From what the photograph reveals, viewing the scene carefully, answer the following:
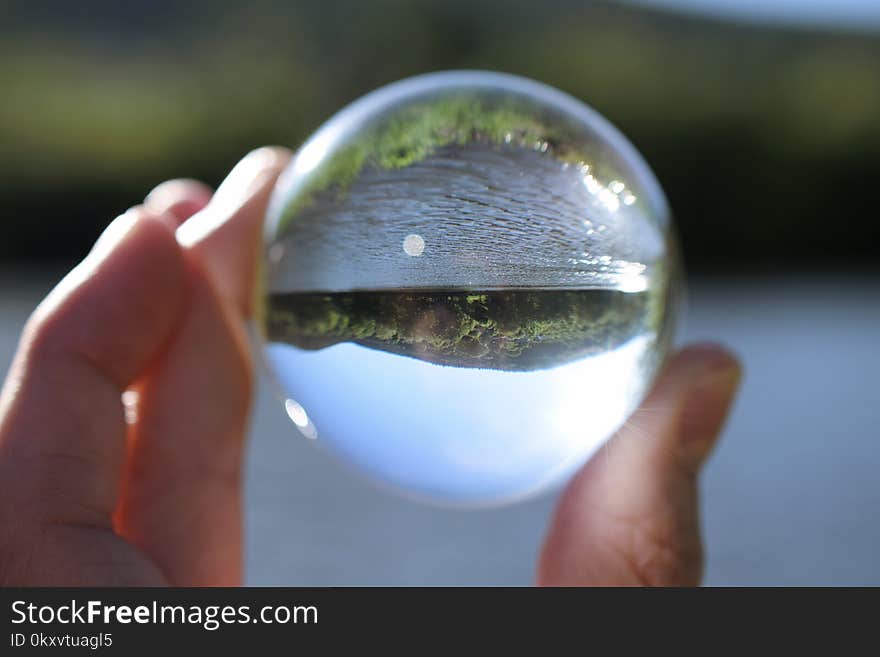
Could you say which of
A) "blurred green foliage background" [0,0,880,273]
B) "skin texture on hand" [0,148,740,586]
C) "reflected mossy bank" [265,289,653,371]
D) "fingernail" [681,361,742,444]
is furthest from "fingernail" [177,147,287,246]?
"blurred green foliage background" [0,0,880,273]

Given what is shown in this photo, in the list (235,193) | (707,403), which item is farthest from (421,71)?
(707,403)

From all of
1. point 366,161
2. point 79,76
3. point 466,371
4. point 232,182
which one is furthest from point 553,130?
point 79,76

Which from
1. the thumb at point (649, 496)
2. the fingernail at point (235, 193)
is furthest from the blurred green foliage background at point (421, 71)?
the thumb at point (649, 496)

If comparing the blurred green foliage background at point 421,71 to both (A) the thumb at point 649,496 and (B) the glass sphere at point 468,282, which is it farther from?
(A) the thumb at point 649,496

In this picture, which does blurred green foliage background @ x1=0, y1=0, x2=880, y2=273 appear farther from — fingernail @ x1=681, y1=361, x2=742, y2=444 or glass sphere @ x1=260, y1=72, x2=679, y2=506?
fingernail @ x1=681, y1=361, x2=742, y2=444

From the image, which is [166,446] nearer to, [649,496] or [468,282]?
[468,282]
